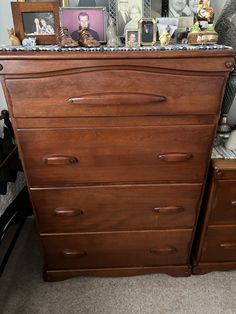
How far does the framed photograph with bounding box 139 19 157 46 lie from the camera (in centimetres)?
98

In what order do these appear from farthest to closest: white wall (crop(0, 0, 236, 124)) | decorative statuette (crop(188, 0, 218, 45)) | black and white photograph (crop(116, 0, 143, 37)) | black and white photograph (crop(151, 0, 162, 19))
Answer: white wall (crop(0, 0, 236, 124))
black and white photograph (crop(151, 0, 162, 19))
black and white photograph (crop(116, 0, 143, 37))
decorative statuette (crop(188, 0, 218, 45))

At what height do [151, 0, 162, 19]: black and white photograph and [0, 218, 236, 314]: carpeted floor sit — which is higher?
[151, 0, 162, 19]: black and white photograph

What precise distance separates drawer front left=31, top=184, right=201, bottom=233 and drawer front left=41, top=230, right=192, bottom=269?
5cm

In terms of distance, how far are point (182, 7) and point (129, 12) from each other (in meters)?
0.26

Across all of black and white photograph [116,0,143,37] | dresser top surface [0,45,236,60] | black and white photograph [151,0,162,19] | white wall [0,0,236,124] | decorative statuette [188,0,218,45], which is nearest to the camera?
dresser top surface [0,45,236,60]

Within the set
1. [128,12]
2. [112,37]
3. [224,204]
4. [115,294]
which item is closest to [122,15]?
[128,12]

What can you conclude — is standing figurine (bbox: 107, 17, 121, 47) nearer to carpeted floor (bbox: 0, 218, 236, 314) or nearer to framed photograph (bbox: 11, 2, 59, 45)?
framed photograph (bbox: 11, 2, 59, 45)

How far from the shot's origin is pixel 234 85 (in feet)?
3.88

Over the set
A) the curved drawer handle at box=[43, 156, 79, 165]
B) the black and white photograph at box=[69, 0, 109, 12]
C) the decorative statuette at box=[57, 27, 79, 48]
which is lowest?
the curved drawer handle at box=[43, 156, 79, 165]

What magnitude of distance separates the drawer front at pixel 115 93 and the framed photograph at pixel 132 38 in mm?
147

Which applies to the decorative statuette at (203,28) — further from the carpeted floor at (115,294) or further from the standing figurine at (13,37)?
the carpeted floor at (115,294)

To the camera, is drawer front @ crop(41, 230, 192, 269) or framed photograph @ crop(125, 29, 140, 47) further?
drawer front @ crop(41, 230, 192, 269)

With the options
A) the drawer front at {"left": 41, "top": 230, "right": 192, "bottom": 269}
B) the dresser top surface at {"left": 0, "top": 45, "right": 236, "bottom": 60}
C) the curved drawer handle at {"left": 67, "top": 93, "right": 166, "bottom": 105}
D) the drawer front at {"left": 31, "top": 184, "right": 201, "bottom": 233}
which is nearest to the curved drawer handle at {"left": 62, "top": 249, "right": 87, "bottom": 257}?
the drawer front at {"left": 41, "top": 230, "right": 192, "bottom": 269}

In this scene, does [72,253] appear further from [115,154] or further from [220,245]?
[220,245]
